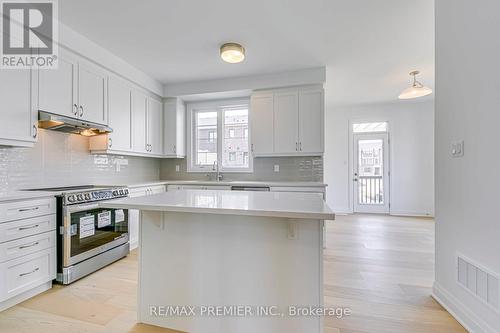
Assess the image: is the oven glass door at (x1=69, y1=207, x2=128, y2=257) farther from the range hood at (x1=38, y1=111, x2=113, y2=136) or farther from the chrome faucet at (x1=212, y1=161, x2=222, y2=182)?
the chrome faucet at (x1=212, y1=161, x2=222, y2=182)

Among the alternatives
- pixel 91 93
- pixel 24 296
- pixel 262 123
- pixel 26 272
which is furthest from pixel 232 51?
pixel 24 296

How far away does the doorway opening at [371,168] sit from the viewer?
588cm

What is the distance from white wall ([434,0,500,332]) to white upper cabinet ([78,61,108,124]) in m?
3.70

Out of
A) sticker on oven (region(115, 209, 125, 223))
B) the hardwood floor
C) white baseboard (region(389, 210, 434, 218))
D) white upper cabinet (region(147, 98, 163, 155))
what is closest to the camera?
the hardwood floor

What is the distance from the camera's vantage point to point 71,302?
206cm

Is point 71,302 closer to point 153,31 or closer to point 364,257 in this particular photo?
point 153,31

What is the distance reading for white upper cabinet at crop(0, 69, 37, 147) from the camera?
2082 millimetres

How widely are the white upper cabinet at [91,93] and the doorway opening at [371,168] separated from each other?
5399mm

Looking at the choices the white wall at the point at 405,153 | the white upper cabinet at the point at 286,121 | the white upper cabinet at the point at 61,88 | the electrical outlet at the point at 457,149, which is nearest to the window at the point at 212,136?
the white upper cabinet at the point at 286,121

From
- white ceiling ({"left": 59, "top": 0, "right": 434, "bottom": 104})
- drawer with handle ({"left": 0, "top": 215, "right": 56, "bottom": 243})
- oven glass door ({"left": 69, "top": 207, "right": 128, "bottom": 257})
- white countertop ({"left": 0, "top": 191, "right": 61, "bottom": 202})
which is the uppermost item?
white ceiling ({"left": 59, "top": 0, "right": 434, "bottom": 104})

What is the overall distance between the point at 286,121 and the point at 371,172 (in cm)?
331

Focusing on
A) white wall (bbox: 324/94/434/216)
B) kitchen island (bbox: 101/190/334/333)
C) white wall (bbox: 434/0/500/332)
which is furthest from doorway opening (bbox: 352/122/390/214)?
kitchen island (bbox: 101/190/334/333)

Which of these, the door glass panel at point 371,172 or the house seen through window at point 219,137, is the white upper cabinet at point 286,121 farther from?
the door glass panel at point 371,172

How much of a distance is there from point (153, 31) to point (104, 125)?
1.33 metres
